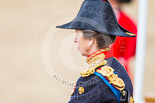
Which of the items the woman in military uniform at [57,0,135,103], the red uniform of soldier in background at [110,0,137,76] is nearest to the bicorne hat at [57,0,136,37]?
the woman in military uniform at [57,0,135,103]

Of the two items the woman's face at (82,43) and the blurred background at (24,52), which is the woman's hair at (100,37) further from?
the blurred background at (24,52)

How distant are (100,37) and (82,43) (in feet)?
0.39

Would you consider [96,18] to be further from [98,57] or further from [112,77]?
[112,77]

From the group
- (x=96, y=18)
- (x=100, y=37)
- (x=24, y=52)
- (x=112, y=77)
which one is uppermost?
(x=96, y=18)

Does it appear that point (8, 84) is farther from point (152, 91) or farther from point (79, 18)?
point (79, 18)

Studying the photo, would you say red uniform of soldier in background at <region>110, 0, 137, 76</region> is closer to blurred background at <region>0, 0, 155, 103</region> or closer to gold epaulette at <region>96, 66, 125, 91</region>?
blurred background at <region>0, 0, 155, 103</region>

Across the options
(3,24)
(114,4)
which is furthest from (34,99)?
(114,4)

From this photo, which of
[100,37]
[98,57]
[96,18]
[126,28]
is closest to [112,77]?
[98,57]

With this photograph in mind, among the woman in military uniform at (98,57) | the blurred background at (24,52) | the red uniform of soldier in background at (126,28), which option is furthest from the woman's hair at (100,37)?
the blurred background at (24,52)

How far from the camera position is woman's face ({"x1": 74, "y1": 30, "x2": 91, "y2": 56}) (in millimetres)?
2643

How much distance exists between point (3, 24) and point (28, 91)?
137 cm

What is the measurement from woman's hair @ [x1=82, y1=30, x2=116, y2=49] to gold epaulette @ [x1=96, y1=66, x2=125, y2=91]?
0.15 m

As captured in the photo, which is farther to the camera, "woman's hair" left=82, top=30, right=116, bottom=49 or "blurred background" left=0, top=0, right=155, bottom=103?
"blurred background" left=0, top=0, right=155, bottom=103

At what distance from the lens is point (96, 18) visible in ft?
8.57
